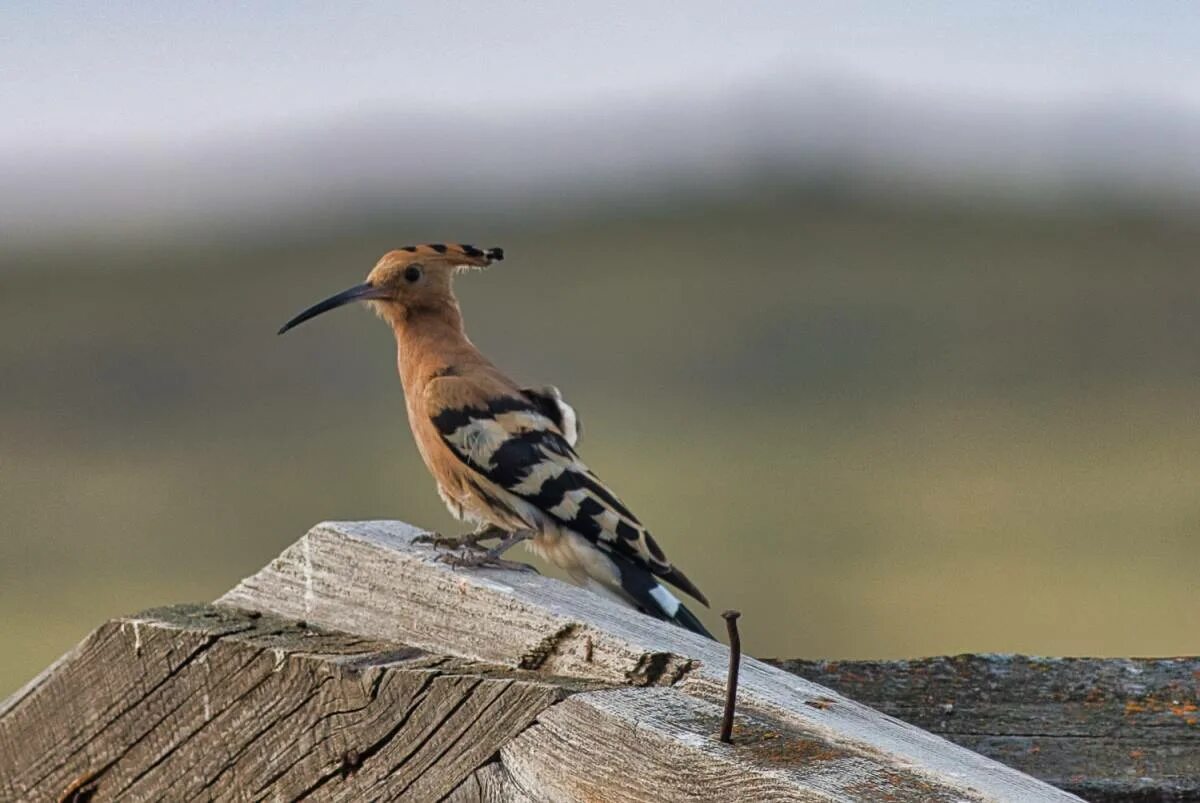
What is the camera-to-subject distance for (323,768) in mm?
2035

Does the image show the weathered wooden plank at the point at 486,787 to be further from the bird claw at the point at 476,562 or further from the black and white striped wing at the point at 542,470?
the black and white striped wing at the point at 542,470

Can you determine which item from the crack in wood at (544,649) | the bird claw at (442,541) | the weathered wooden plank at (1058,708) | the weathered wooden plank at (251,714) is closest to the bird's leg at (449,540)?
the bird claw at (442,541)

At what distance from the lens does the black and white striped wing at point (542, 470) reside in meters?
4.33

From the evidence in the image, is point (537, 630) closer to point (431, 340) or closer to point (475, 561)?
point (475, 561)

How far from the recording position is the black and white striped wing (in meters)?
4.33

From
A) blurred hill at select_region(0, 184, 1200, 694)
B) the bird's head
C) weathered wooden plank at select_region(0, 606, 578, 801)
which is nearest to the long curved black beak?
the bird's head

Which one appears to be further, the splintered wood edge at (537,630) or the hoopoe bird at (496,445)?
the hoopoe bird at (496,445)

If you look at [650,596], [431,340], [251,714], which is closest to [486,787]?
[251,714]

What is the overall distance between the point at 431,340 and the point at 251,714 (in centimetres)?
278

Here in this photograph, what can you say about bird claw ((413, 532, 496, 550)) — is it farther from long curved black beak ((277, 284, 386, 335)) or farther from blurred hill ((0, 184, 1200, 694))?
blurred hill ((0, 184, 1200, 694))

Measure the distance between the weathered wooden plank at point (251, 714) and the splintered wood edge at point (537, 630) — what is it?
5cm

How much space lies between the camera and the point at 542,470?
441cm

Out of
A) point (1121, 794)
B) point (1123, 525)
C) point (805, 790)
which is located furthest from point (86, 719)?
point (1123, 525)

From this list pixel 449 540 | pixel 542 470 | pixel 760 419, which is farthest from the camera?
pixel 760 419
